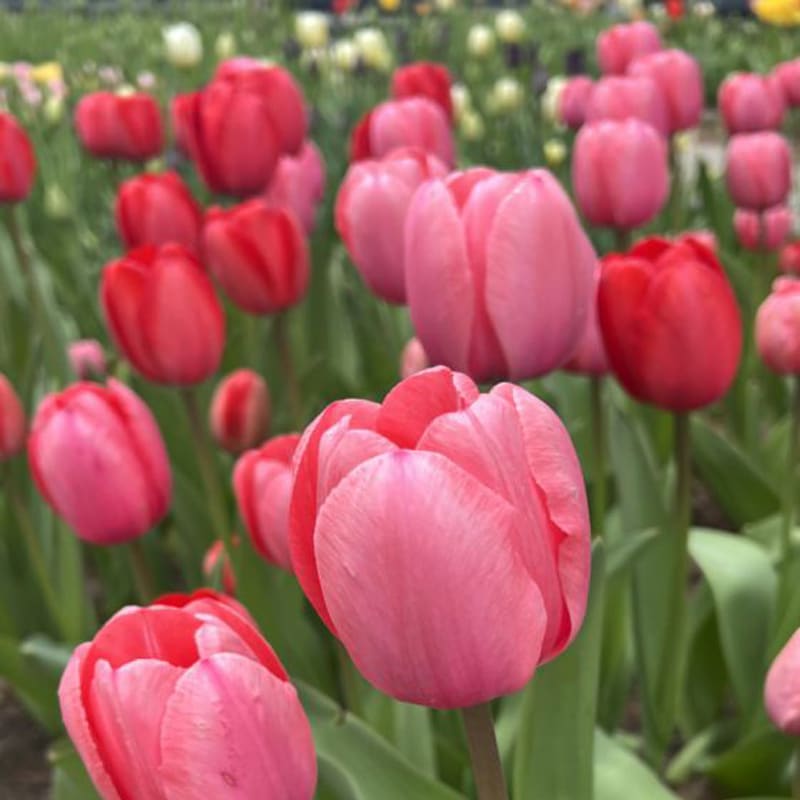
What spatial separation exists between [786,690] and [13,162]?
1.22 metres

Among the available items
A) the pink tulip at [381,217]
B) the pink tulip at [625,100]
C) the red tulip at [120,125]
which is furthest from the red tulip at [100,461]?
the red tulip at [120,125]

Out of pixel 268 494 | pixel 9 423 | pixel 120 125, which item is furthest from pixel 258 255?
pixel 120 125

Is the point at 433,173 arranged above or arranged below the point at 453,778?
above

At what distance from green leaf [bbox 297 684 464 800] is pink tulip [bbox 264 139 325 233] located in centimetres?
89

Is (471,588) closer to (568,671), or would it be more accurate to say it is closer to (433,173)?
(568,671)

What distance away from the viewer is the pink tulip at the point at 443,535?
427mm

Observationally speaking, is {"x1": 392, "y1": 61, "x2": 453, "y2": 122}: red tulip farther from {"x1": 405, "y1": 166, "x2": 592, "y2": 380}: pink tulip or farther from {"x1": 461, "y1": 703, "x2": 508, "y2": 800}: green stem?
{"x1": 461, "y1": 703, "x2": 508, "y2": 800}: green stem

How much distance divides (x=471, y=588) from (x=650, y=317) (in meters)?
0.41

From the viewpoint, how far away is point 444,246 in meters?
0.76

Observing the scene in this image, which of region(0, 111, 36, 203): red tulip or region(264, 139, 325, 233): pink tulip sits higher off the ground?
region(0, 111, 36, 203): red tulip

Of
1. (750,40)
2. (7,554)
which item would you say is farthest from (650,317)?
(750,40)

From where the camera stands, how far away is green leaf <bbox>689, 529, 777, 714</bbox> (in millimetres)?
1155

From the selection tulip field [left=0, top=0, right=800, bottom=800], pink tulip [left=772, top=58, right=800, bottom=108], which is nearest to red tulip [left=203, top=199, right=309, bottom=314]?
tulip field [left=0, top=0, right=800, bottom=800]

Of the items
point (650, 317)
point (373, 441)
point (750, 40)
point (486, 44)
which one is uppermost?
point (373, 441)
